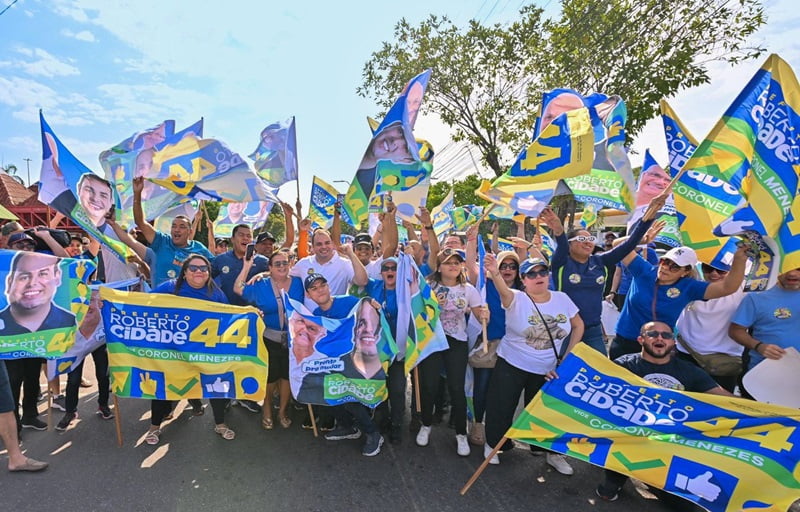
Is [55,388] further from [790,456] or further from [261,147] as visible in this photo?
[790,456]

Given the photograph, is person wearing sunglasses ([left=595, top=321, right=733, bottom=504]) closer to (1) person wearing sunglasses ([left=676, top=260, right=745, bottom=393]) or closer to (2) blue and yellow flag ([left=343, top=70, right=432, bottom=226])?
(1) person wearing sunglasses ([left=676, top=260, right=745, bottom=393])

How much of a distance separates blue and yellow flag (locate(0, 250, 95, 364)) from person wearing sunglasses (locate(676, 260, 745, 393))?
5826 mm

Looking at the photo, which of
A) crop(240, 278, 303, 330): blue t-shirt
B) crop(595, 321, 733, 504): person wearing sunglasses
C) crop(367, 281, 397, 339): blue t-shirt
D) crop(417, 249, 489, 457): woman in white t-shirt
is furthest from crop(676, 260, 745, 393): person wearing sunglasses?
crop(240, 278, 303, 330): blue t-shirt

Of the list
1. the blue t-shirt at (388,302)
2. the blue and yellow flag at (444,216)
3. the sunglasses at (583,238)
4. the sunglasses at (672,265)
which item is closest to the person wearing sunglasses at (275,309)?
the blue t-shirt at (388,302)

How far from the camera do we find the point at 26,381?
14.5 feet

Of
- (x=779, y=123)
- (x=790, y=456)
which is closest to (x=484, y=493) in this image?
(x=790, y=456)

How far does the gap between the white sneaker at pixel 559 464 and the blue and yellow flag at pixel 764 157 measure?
229 centimetres

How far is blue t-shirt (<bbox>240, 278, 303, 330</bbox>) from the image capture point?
4.38m

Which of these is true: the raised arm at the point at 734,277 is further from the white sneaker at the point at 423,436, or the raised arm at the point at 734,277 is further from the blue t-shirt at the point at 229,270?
the blue t-shirt at the point at 229,270

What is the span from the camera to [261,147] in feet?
21.1

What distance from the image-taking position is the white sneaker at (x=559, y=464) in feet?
12.1

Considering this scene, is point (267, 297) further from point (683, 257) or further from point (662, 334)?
point (683, 257)

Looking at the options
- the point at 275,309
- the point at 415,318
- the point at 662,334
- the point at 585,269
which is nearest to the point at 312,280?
the point at 275,309

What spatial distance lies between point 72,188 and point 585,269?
5484mm
